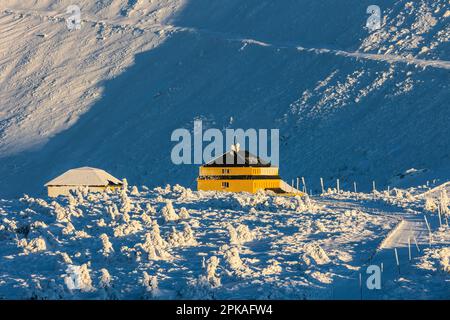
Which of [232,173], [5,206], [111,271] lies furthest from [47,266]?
[232,173]

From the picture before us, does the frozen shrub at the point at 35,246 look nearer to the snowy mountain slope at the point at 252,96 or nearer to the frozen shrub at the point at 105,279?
the frozen shrub at the point at 105,279

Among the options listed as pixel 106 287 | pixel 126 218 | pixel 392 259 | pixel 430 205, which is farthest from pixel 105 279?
pixel 430 205

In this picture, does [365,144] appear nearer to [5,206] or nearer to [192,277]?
[5,206]

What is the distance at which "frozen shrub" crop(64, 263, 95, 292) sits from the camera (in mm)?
48375

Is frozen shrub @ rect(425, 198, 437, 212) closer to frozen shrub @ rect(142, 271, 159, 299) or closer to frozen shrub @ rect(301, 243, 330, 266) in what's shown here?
frozen shrub @ rect(301, 243, 330, 266)

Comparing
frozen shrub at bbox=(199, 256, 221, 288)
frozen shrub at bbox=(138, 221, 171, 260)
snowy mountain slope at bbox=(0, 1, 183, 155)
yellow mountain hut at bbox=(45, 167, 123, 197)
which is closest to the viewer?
frozen shrub at bbox=(199, 256, 221, 288)

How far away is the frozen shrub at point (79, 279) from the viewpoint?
159 feet

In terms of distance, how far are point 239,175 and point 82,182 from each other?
8518mm

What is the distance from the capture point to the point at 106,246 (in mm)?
53562

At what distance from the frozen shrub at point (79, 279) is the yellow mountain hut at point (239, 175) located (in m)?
22.3

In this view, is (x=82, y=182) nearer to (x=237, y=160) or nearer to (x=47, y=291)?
(x=237, y=160)

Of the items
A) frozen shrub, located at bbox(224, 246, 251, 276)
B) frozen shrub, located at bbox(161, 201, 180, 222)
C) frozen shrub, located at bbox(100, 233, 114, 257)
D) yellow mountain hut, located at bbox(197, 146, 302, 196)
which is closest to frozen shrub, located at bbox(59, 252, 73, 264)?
frozen shrub, located at bbox(100, 233, 114, 257)

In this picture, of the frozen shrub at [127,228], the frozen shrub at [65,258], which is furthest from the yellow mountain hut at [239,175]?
the frozen shrub at [65,258]
